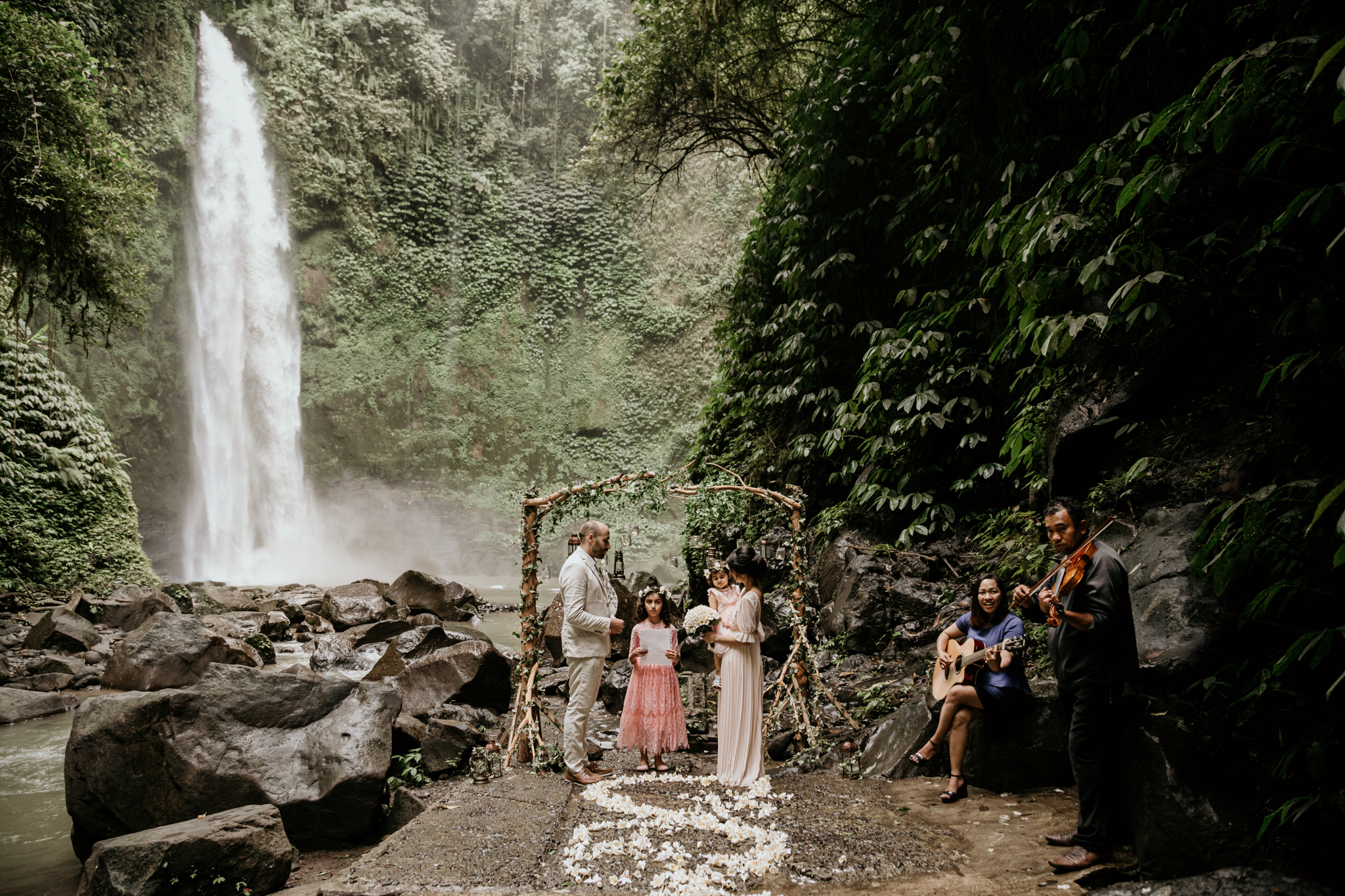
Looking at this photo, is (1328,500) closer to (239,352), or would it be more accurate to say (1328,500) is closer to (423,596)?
(423,596)

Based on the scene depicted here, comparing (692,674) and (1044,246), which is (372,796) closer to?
(692,674)

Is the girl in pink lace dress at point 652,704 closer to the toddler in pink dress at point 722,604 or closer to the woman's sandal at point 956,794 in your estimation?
the toddler in pink dress at point 722,604

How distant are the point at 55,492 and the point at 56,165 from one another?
279 inches

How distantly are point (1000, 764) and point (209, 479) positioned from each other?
2598cm

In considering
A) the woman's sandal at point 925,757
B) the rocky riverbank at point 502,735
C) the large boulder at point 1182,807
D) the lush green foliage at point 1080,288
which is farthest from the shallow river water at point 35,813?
the lush green foliage at point 1080,288

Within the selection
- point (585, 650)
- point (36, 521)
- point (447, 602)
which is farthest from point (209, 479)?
point (585, 650)

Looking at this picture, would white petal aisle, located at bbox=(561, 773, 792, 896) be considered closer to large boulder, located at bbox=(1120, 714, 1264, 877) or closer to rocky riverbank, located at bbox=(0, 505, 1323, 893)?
rocky riverbank, located at bbox=(0, 505, 1323, 893)

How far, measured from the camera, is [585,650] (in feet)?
19.7

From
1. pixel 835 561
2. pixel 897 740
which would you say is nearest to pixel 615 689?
pixel 835 561

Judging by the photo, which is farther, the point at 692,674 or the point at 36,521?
the point at 36,521

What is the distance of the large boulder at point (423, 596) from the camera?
53.3 feet

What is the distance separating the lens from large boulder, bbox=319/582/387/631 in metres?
15.3

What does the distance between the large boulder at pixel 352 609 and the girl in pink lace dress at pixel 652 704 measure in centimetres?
1041

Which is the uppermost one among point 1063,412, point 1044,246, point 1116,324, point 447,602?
point 1044,246
